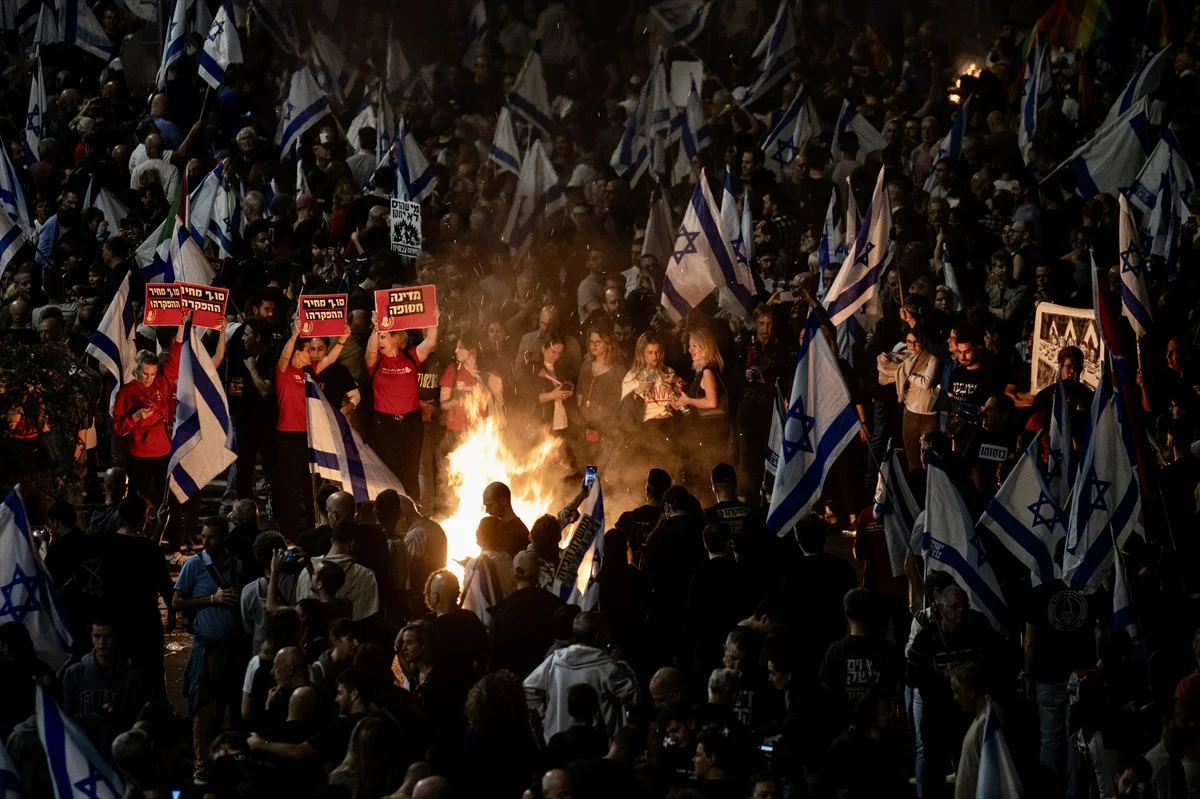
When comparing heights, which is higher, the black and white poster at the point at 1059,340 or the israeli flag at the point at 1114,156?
the israeli flag at the point at 1114,156

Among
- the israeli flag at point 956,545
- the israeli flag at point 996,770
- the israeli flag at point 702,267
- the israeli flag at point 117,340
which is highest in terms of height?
the israeli flag at point 702,267

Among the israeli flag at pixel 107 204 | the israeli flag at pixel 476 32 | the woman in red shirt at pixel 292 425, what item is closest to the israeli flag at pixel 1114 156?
the woman in red shirt at pixel 292 425

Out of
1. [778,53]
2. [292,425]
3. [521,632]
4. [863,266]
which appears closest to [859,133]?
[778,53]

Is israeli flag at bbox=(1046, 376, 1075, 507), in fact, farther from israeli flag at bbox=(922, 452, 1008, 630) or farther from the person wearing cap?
the person wearing cap

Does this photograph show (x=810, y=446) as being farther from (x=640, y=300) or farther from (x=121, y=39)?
(x=121, y=39)

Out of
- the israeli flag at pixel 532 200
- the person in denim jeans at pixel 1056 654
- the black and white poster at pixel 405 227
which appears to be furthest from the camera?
the israeli flag at pixel 532 200

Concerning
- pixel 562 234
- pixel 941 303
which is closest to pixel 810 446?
pixel 941 303

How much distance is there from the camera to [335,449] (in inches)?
598

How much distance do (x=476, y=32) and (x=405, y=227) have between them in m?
10.3

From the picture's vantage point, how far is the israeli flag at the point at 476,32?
98.5 ft

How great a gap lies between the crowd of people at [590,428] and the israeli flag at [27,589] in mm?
113

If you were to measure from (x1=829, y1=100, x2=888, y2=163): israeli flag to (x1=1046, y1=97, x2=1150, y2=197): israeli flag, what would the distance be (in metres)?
3.44

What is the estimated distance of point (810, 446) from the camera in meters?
13.6

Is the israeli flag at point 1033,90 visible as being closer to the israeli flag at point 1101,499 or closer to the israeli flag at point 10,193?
the israeli flag at point 1101,499
